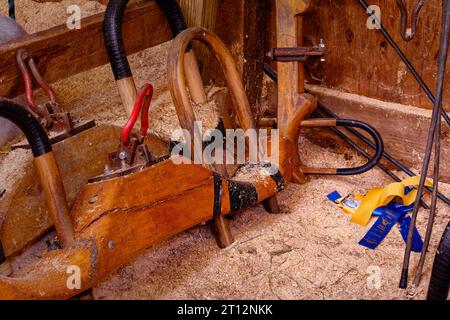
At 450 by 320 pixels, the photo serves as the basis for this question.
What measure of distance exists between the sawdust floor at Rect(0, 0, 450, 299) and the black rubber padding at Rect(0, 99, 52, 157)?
1.62 feet

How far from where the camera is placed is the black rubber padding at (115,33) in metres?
2.19

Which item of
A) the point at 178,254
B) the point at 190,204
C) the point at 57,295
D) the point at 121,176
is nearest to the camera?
the point at 57,295

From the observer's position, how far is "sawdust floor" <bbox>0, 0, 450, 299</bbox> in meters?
1.85

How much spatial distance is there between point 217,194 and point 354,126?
685 millimetres

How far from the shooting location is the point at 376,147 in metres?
2.29

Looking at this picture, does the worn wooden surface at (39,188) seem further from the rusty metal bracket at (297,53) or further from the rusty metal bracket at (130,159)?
the rusty metal bracket at (297,53)

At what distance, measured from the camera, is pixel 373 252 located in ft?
6.72

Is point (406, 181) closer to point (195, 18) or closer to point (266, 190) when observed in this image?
point (266, 190)

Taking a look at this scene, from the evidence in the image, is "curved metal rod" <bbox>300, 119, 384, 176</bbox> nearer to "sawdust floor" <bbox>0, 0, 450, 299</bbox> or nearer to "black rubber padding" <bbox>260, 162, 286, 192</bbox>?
"sawdust floor" <bbox>0, 0, 450, 299</bbox>

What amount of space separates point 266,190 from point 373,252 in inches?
17.0

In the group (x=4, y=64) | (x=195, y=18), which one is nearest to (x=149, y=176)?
(x=4, y=64)

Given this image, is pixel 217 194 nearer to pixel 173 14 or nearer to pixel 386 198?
pixel 386 198

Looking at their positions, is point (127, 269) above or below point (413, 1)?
below

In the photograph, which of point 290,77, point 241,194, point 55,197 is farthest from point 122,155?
point 290,77
